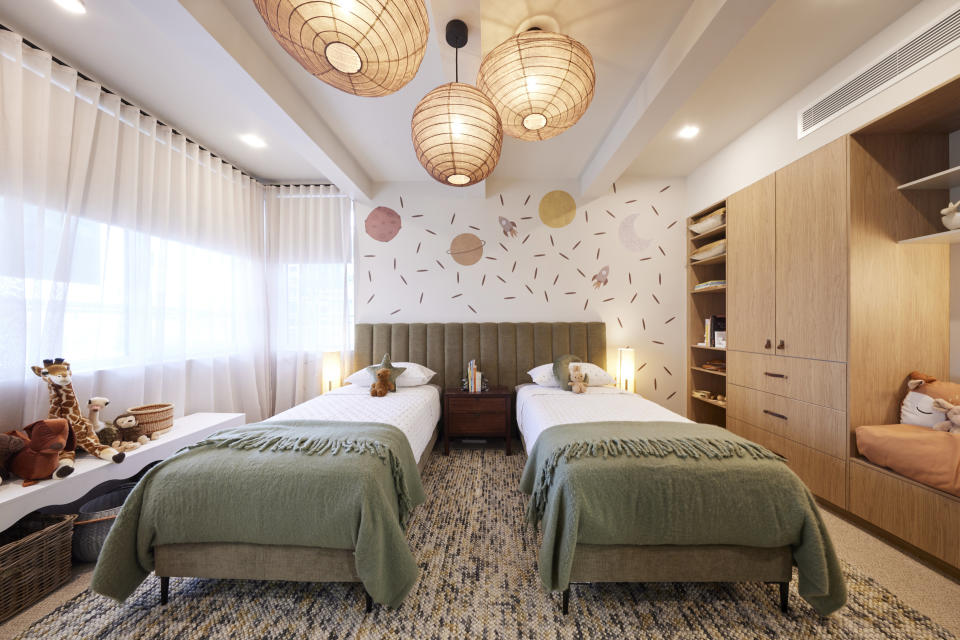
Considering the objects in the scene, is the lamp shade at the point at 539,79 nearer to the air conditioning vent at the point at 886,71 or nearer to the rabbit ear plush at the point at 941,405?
the air conditioning vent at the point at 886,71

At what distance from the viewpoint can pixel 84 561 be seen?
1641 mm

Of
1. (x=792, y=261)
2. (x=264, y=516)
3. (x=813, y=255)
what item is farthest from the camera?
(x=792, y=261)

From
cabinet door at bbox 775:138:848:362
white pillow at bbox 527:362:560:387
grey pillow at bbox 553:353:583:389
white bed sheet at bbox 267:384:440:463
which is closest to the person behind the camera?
cabinet door at bbox 775:138:848:362

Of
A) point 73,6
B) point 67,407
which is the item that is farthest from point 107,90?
point 67,407

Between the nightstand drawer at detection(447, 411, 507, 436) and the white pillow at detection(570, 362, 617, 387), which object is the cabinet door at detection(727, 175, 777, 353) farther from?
the nightstand drawer at detection(447, 411, 507, 436)

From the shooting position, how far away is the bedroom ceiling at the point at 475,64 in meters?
1.58

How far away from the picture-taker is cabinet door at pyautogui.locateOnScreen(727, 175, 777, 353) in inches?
96.7

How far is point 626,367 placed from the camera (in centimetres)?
336

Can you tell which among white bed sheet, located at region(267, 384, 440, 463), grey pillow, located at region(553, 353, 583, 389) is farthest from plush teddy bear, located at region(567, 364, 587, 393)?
white bed sheet, located at region(267, 384, 440, 463)

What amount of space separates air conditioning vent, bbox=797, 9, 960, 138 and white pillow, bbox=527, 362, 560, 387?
242 centimetres

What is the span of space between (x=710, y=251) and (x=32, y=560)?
4.58 meters

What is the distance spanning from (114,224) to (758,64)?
163 inches

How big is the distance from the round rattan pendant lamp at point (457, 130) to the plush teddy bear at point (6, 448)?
222 centimetres

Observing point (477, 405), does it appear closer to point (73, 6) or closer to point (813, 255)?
point (813, 255)
